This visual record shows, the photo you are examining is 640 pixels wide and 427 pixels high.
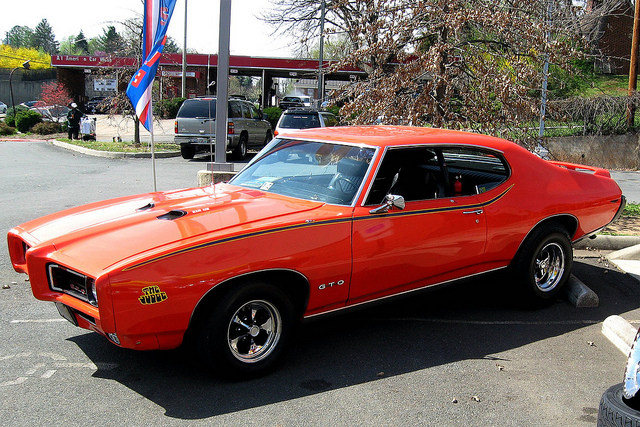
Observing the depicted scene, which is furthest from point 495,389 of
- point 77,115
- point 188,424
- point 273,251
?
point 77,115

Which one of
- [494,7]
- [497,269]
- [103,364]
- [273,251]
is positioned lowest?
[103,364]

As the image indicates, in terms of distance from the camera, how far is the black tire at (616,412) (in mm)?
2475

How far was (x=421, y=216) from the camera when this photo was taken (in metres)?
4.71

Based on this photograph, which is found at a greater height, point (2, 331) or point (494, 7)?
point (494, 7)

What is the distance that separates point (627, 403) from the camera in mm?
2574

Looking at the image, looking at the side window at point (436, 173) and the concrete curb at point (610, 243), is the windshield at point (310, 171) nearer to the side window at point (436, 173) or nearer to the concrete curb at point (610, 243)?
the side window at point (436, 173)

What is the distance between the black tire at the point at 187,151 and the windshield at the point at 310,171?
1377 centimetres

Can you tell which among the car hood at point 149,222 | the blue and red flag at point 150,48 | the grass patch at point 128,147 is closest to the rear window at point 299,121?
the grass patch at point 128,147

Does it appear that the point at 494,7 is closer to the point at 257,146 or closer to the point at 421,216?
the point at 421,216

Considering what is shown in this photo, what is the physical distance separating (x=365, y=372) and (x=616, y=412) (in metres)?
1.94

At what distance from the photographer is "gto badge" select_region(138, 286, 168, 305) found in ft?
11.5

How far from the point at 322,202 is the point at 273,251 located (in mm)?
789

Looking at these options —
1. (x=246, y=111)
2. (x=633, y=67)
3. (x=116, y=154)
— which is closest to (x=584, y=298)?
(x=246, y=111)

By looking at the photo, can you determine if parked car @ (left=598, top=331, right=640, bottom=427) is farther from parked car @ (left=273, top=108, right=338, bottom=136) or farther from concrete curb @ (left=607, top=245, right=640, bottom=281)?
parked car @ (left=273, top=108, right=338, bottom=136)
